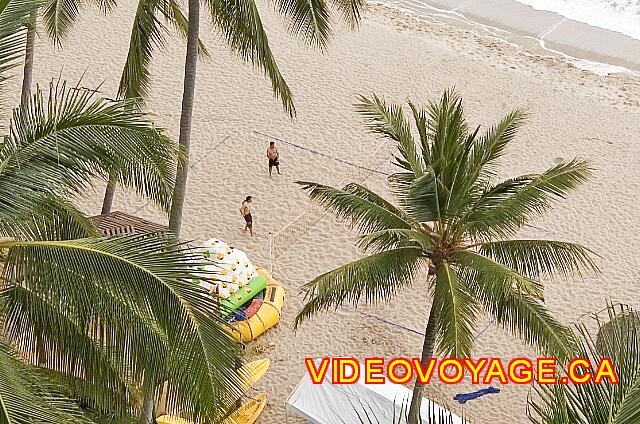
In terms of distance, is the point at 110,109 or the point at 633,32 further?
the point at 633,32

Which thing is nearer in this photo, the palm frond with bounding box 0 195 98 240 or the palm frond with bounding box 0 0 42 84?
the palm frond with bounding box 0 195 98 240

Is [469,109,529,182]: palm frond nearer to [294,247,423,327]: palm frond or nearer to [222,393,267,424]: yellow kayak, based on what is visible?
[294,247,423,327]: palm frond

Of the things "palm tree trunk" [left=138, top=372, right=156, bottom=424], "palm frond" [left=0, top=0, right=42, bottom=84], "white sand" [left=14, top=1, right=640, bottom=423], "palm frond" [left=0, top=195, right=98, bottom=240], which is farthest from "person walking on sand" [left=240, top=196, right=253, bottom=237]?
"palm frond" [left=0, top=0, right=42, bottom=84]

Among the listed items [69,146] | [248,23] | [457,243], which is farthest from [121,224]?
[69,146]

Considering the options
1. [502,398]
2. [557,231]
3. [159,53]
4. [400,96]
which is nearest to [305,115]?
[400,96]

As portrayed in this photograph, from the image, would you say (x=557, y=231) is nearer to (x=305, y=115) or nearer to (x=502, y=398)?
(x=502, y=398)

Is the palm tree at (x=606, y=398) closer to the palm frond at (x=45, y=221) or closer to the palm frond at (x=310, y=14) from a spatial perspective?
the palm frond at (x=45, y=221)

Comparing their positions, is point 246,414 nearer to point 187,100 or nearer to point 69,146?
point 187,100
